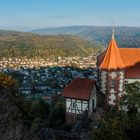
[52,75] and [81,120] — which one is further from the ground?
[81,120]

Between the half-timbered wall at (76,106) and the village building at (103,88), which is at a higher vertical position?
the village building at (103,88)

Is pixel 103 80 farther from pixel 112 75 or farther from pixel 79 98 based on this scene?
pixel 79 98

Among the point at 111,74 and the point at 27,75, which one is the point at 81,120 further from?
the point at 27,75

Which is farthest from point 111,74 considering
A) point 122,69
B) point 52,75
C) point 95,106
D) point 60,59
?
point 60,59

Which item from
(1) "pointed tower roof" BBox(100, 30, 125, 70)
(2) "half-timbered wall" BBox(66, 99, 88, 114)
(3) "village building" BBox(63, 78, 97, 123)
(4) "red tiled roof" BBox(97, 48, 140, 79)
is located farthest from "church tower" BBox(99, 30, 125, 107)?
(2) "half-timbered wall" BBox(66, 99, 88, 114)

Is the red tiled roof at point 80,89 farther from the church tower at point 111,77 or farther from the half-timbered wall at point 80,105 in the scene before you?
the church tower at point 111,77

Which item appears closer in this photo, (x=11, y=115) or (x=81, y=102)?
(x=11, y=115)

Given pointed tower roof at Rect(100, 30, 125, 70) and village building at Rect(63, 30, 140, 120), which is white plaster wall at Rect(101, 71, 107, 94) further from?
pointed tower roof at Rect(100, 30, 125, 70)

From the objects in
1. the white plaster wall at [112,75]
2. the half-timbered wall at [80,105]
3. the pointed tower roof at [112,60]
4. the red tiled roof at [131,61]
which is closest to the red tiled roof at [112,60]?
the pointed tower roof at [112,60]
